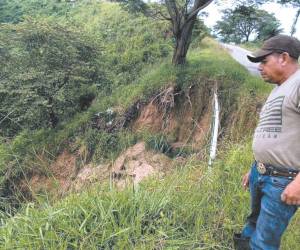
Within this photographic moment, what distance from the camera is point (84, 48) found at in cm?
1405

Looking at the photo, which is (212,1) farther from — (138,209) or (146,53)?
(138,209)

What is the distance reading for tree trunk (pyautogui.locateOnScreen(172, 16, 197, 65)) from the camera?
12719 mm

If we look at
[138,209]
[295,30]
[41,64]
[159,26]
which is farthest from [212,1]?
[295,30]

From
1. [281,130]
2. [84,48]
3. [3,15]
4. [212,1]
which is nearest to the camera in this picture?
[281,130]

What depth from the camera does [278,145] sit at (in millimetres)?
2455

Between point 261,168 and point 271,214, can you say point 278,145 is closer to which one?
point 261,168

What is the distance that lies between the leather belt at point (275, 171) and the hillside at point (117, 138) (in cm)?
80

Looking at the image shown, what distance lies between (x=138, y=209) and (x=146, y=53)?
16291mm

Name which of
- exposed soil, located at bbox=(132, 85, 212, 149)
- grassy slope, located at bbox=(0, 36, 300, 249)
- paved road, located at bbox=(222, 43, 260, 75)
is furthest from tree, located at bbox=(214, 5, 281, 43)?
grassy slope, located at bbox=(0, 36, 300, 249)

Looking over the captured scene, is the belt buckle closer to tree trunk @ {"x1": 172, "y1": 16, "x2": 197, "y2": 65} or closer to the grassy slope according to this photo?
the grassy slope

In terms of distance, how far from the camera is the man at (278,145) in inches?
94.5

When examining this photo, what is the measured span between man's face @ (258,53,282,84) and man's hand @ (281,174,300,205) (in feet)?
2.43

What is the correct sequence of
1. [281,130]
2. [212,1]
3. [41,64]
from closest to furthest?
[281,130] < [212,1] < [41,64]

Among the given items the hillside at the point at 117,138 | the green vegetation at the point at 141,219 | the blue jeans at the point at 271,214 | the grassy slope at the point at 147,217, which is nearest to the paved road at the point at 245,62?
the hillside at the point at 117,138
